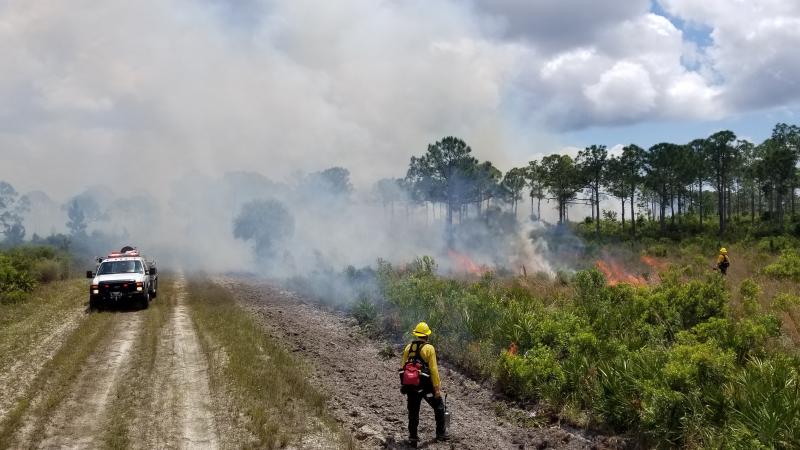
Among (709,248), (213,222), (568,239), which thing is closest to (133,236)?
(213,222)

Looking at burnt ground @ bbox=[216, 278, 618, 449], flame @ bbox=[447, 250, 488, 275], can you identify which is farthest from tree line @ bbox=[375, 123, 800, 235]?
burnt ground @ bbox=[216, 278, 618, 449]

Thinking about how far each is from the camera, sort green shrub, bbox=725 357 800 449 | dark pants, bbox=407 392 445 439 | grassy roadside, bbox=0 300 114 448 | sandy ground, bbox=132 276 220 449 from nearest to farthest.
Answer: green shrub, bbox=725 357 800 449 → sandy ground, bbox=132 276 220 449 → dark pants, bbox=407 392 445 439 → grassy roadside, bbox=0 300 114 448

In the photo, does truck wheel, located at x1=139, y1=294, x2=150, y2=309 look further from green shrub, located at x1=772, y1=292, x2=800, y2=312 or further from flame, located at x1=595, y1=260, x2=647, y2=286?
green shrub, located at x1=772, y1=292, x2=800, y2=312

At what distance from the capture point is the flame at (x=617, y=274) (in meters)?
26.0

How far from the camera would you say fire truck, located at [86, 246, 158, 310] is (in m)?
20.2

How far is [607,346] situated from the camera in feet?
35.4

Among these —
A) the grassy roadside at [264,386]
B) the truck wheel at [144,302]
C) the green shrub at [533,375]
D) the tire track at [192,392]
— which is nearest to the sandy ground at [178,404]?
the tire track at [192,392]

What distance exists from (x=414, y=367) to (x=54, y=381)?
791 cm

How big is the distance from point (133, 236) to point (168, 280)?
68119mm

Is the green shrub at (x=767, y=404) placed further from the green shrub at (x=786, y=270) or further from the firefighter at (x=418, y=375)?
the green shrub at (x=786, y=270)

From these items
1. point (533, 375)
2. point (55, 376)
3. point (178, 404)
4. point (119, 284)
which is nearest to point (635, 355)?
point (533, 375)

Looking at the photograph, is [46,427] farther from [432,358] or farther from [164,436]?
[432,358]

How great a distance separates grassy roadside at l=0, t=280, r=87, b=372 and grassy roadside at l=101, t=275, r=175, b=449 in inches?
107

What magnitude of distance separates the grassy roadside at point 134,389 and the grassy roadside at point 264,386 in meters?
1.26
